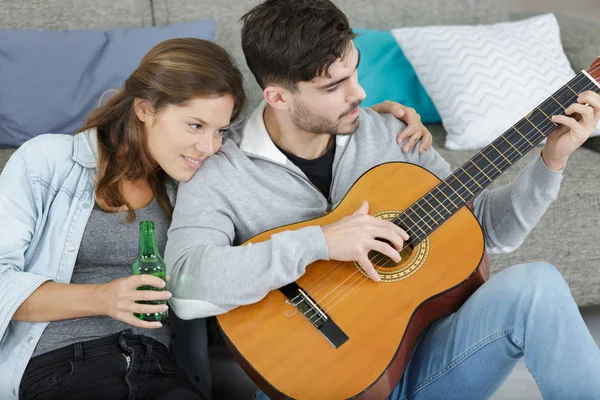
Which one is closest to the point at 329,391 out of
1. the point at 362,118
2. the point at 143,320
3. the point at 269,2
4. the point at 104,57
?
the point at 143,320

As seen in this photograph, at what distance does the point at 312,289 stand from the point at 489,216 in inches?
17.9

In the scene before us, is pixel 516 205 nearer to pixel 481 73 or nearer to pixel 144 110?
pixel 144 110

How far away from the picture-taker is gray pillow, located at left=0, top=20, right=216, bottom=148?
7.72ft

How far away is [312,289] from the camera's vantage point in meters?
1.53

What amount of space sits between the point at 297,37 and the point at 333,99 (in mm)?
150

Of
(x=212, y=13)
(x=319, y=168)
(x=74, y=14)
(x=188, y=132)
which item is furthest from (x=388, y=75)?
(x=188, y=132)

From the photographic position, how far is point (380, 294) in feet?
4.99

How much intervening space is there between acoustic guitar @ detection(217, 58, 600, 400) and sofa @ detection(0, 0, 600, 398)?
65 cm

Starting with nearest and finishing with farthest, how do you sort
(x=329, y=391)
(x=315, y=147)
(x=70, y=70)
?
(x=329, y=391), (x=315, y=147), (x=70, y=70)

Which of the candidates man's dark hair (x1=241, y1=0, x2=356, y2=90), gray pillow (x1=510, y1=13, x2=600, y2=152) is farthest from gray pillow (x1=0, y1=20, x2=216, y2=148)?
gray pillow (x1=510, y1=13, x2=600, y2=152)

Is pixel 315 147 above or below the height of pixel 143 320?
above

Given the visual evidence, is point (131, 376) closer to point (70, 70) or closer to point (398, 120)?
point (398, 120)

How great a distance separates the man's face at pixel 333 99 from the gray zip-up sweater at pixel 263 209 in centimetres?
11

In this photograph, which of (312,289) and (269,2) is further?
(269,2)
